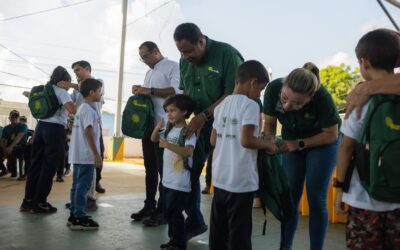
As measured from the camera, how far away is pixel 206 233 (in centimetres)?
392

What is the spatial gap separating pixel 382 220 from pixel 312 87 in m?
1.09

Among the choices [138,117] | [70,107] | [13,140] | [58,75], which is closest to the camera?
[138,117]

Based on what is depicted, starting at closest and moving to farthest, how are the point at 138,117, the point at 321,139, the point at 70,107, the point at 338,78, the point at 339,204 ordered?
the point at 339,204 → the point at 321,139 → the point at 138,117 → the point at 70,107 → the point at 338,78

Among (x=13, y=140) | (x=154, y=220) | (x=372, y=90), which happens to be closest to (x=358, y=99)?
(x=372, y=90)

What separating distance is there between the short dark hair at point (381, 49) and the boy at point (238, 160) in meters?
0.80

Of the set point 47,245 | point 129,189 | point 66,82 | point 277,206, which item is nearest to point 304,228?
point 277,206

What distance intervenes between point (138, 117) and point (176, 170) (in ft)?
3.64

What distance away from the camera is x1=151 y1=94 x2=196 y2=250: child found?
10.4ft

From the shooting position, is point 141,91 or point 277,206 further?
point 141,91

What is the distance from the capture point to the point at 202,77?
3.42 meters

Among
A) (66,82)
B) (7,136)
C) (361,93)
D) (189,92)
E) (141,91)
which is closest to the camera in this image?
(361,93)

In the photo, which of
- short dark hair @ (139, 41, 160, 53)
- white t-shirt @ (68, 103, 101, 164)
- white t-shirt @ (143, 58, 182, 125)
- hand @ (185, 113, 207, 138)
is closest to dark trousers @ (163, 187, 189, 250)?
hand @ (185, 113, 207, 138)

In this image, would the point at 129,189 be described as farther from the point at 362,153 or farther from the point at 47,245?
the point at 362,153

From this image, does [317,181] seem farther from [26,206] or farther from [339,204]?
[26,206]
